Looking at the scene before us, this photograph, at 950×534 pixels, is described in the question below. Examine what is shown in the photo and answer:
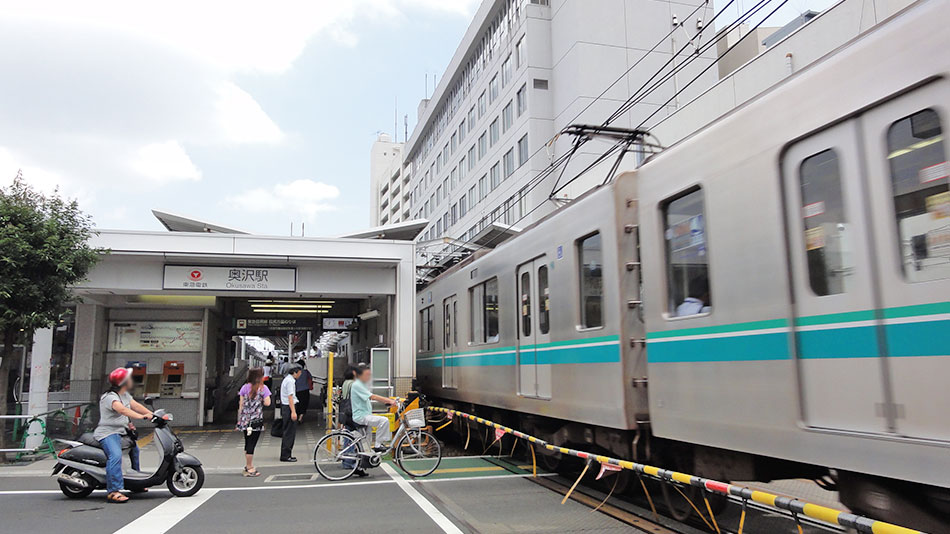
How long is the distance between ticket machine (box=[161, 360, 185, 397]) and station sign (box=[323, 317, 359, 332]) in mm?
5747

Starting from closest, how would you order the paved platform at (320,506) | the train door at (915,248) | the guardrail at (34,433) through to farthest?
the train door at (915,248) → the paved platform at (320,506) → the guardrail at (34,433)

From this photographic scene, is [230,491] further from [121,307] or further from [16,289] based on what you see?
[121,307]

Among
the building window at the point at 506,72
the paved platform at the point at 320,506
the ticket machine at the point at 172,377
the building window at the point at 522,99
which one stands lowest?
the paved platform at the point at 320,506

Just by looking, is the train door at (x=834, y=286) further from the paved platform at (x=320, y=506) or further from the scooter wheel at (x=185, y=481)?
the scooter wheel at (x=185, y=481)

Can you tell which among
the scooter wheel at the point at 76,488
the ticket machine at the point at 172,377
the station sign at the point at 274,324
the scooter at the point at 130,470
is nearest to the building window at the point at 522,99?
the station sign at the point at 274,324

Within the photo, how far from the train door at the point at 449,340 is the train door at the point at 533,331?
3.46 m

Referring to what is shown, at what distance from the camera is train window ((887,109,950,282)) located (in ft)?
12.2

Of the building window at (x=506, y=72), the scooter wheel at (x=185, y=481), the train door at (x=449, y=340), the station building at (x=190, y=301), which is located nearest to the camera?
the scooter wheel at (x=185, y=481)

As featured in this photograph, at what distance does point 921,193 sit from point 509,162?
38057 mm

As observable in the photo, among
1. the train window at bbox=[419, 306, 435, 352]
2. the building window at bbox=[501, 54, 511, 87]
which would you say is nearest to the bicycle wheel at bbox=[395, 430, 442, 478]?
the train window at bbox=[419, 306, 435, 352]

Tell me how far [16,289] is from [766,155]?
11.2m

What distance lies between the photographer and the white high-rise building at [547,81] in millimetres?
35344

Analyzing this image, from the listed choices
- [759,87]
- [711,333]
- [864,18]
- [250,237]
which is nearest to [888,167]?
[711,333]

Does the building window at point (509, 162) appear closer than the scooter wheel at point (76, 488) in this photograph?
No
